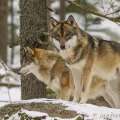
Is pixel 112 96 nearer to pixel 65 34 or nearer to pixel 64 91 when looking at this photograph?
pixel 64 91

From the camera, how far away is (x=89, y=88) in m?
7.80

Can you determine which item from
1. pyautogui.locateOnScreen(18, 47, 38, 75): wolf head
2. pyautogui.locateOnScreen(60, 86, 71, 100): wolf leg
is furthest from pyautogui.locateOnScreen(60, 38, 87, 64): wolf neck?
pyautogui.locateOnScreen(18, 47, 38, 75): wolf head

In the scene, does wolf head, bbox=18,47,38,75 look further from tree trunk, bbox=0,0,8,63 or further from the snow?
tree trunk, bbox=0,0,8,63

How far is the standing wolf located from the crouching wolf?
227 millimetres

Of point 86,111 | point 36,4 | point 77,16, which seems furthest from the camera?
A: point 77,16

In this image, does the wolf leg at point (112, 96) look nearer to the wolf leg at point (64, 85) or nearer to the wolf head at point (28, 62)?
the wolf leg at point (64, 85)

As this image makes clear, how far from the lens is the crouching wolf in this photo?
8016 mm

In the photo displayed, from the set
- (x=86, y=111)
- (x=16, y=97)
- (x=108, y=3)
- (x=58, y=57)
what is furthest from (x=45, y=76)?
(x=16, y=97)

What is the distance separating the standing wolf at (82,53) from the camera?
24.4ft

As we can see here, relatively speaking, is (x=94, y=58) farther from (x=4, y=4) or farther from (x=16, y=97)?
(x=4, y=4)

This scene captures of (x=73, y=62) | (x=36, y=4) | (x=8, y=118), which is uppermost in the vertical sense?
(x=36, y=4)

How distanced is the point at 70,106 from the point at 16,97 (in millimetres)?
6794

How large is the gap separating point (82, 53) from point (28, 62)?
1138 millimetres

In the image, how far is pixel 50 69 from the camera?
8172 mm
